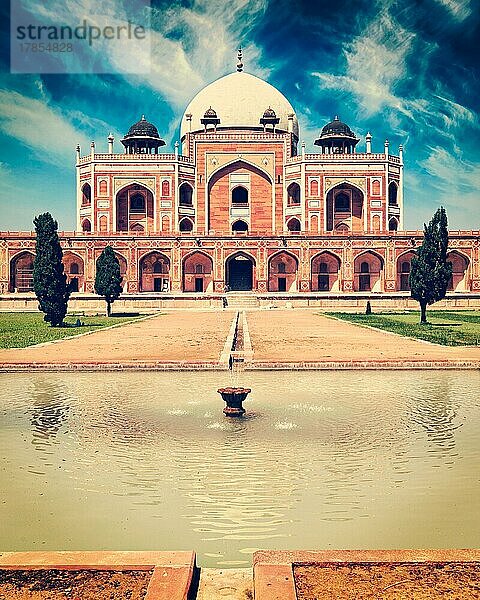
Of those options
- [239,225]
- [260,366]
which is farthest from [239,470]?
[239,225]

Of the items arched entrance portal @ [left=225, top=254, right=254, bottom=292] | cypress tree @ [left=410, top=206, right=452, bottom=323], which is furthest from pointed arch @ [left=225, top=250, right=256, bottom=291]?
cypress tree @ [left=410, top=206, right=452, bottom=323]

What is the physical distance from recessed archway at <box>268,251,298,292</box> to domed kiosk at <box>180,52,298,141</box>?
1239 centimetres

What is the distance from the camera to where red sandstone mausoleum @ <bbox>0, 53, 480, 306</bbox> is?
123 feet

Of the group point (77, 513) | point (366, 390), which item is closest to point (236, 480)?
point (77, 513)

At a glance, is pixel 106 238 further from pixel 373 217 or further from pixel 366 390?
pixel 366 390

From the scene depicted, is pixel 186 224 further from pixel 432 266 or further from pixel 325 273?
pixel 432 266

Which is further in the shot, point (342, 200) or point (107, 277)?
point (342, 200)

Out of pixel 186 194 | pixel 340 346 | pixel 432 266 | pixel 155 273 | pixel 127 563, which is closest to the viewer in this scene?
pixel 127 563

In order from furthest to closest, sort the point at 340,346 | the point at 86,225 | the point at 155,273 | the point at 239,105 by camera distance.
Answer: the point at 239,105 → the point at 86,225 → the point at 155,273 → the point at 340,346

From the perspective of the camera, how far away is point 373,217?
4228cm

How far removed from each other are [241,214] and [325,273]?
8388 millimetres

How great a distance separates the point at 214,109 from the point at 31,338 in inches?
1343

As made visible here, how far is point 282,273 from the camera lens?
3822 cm

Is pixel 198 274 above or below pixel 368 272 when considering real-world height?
below
